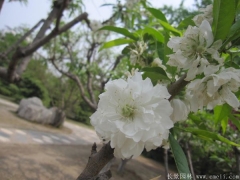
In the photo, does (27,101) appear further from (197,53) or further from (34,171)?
(197,53)

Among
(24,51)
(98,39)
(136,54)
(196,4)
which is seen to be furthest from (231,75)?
(196,4)

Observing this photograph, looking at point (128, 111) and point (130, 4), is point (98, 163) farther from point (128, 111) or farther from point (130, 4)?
point (130, 4)

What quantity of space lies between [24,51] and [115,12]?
1667 millimetres

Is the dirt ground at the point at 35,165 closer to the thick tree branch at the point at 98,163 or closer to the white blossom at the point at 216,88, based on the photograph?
the thick tree branch at the point at 98,163

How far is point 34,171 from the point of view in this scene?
3113mm

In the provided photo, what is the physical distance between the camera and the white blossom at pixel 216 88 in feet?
1.68

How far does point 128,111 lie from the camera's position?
56 centimetres

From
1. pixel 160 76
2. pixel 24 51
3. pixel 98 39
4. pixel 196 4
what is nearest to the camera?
pixel 160 76

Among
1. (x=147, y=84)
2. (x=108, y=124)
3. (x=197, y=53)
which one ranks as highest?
(x=197, y=53)

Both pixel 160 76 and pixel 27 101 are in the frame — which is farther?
pixel 27 101

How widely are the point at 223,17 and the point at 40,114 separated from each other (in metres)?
8.23

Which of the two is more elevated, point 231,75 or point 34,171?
point 231,75

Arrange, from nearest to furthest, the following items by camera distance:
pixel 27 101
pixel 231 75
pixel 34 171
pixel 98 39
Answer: pixel 231 75, pixel 34 171, pixel 98 39, pixel 27 101

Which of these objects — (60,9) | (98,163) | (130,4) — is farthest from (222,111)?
(130,4)
